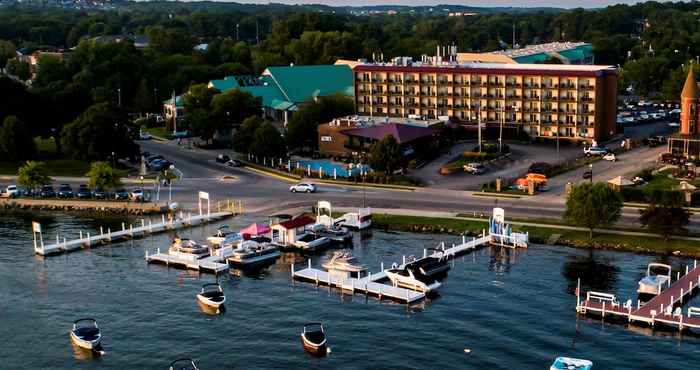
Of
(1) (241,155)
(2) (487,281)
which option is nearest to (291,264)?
(2) (487,281)

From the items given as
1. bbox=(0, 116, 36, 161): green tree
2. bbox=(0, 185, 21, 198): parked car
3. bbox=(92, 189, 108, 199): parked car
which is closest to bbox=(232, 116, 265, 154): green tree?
bbox=(92, 189, 108, 199): parked car

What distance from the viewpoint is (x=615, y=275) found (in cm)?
6266

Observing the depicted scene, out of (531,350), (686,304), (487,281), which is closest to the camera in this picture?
(531,350)

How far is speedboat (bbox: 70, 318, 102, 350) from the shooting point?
5091 cm

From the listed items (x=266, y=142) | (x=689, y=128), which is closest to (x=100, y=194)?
(x=266, y=142)

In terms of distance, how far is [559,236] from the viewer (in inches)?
2830

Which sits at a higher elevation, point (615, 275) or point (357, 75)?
point (357, 75)

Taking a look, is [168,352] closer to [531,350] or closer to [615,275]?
[531,350]

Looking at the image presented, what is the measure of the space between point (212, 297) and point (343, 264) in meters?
9.94

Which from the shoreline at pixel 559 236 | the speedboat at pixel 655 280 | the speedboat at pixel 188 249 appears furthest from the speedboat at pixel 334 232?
the speedboat at pixel 655 280

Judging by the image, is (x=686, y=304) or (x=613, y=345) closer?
(x=613, y=345)

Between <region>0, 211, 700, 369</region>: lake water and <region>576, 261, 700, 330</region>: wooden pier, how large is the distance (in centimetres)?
108

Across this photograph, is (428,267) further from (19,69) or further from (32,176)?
(19,69)

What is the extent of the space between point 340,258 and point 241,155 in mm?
47602
